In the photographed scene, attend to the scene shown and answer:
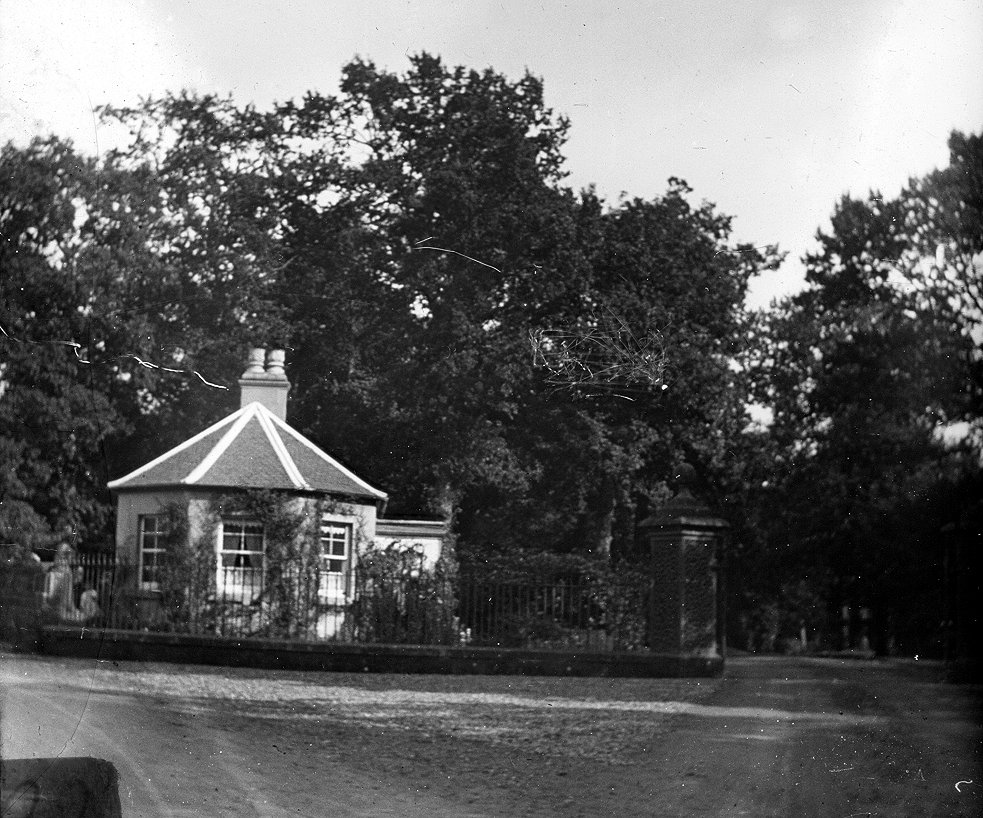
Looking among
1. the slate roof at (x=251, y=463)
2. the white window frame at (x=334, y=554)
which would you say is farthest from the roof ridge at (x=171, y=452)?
the white window frame at (x=334, y=554)

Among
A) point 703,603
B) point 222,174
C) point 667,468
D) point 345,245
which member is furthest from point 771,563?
point 222,174

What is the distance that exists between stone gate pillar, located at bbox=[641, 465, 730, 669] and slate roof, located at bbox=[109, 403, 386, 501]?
827 mm

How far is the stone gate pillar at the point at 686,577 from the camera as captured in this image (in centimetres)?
300

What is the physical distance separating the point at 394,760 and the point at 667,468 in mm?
1243

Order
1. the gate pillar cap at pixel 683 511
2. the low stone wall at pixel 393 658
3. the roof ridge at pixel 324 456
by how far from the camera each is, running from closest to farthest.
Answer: the gate pillar cap at pixel 683 511, the roof ridge at pixel 324 456, the low stone wall at pixel 393 658

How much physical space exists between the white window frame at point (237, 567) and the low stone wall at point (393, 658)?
155 mm

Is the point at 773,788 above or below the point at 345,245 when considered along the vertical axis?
below

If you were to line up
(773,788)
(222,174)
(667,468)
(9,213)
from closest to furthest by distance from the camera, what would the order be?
(667,468) → (773,788) → (222,174) → (9,213)

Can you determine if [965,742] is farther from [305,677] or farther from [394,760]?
[305,677]

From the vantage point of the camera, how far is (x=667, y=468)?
2922mm

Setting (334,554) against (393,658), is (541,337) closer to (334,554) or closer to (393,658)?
(334,554)

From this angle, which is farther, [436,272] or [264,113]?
[264,113]

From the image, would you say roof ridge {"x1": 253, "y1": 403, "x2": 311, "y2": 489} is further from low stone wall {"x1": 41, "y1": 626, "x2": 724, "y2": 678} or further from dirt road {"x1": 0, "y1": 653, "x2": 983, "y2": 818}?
dirt road {"x1": 0, "y1": 653, "x2": 983, "y2": 818}

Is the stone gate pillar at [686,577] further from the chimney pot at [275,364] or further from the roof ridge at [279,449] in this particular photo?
the chimney pot at [275,364]
